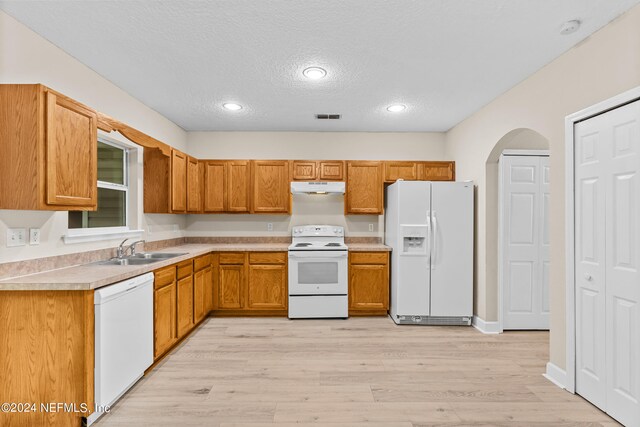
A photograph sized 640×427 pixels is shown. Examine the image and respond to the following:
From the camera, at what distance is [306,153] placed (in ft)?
15.8

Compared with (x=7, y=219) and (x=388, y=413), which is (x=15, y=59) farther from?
(x=388, y=413)

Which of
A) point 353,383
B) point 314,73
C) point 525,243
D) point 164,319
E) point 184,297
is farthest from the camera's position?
point 525,243

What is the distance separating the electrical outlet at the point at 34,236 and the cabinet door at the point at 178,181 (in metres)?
1.50

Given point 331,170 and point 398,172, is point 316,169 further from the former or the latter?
point 398,172

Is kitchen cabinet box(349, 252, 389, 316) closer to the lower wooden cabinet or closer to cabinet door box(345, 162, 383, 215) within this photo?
cabinet door box(345, 162, 383, 215)

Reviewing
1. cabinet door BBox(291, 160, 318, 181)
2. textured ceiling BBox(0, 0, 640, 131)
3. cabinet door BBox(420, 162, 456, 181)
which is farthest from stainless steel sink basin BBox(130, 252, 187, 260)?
cabinet door BBox(420, 162, 456, 181)

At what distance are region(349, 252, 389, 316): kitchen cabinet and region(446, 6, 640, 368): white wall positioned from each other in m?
1.12

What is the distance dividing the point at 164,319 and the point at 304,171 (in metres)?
2.55

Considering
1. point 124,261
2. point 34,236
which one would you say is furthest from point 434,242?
point 34,236

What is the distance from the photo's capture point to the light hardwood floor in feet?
7.07

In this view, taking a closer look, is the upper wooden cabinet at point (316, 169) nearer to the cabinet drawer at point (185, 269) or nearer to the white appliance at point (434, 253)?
the white appliance at point (434, 253)

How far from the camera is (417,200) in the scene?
3975 millimetres

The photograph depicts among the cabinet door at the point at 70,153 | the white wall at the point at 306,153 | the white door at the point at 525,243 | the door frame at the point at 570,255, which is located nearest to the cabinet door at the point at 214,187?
the white wall at the point at 306,153

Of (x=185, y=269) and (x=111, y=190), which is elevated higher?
(x=111, y=190)
